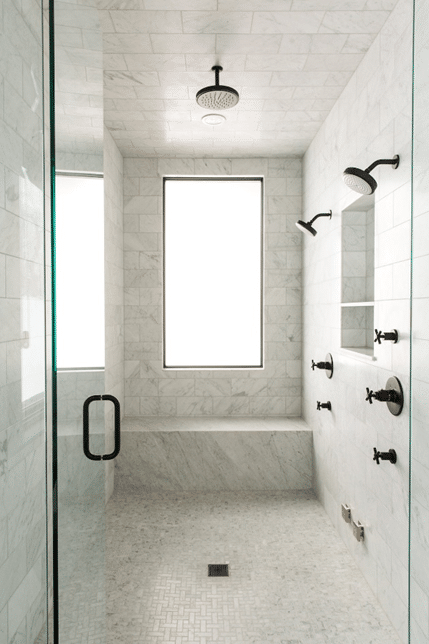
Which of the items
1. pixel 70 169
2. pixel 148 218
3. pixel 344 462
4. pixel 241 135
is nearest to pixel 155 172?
pixel 148 218

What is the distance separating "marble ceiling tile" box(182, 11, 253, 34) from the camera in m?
2.03

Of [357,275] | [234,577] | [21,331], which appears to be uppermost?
[357,275]

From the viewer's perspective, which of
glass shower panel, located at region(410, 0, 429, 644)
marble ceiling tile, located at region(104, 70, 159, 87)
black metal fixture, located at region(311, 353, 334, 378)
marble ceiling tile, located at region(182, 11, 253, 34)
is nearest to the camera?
glass shower panel, located at region(410, 0, 429, 644)

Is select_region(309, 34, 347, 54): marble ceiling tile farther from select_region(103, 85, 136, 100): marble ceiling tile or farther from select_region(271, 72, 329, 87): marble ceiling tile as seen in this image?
select_region(103, 85, 136, 100): marble ceiling tile

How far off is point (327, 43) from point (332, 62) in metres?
0.20

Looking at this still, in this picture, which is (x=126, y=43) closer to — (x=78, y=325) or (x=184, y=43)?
(x=184, y=43)

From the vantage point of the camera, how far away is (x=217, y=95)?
8.02 feet

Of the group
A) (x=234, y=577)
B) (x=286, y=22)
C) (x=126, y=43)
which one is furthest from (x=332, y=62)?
(x=234, y=577)

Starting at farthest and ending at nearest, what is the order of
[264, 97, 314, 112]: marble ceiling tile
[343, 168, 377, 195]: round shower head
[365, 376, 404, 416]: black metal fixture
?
[264, 97, 314, 112]: marble ceiling tile
[343, 168, 377, 195]: round shower head
[365, 376, 404, 416]: black metal fixture

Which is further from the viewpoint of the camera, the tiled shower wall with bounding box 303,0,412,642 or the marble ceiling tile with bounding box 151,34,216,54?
the marble ceiling tile with bounding box 151,34,216,54

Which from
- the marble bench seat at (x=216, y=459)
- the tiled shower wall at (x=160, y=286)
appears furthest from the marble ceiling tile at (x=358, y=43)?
the marble bench seat at (x=216, y=459)

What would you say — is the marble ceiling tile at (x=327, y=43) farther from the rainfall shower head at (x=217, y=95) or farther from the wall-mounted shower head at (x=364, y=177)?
the wall-mounted shower head at (x=364, y=177)

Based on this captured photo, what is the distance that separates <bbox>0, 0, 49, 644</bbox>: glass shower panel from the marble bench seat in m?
2.10

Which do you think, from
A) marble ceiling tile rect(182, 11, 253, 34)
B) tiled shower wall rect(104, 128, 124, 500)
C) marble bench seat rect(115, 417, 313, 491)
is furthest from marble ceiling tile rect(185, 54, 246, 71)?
marble bench seat rect(115, 417, 313, 491)
